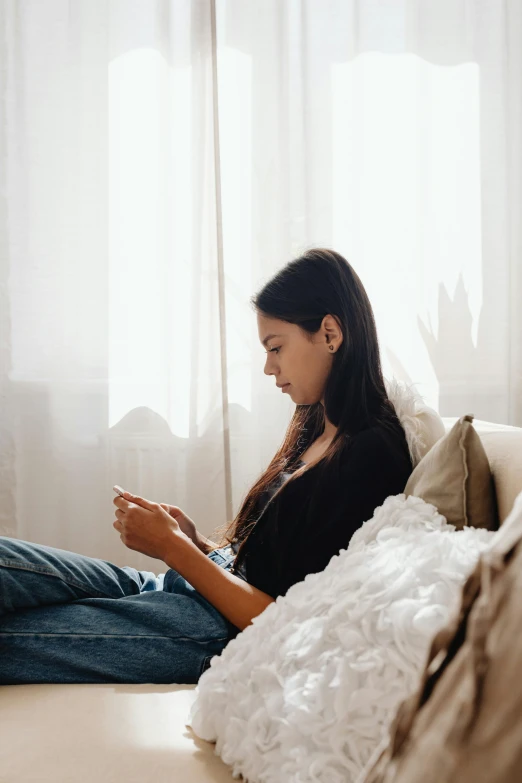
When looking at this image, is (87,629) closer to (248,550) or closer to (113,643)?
(113,643)

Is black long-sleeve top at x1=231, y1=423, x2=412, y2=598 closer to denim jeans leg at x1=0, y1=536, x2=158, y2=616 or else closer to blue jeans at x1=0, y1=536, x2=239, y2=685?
blue jeans at x1=0, y1=536, x2=239, y2=685

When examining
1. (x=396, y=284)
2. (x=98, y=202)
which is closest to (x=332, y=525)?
(x=396, y=284)

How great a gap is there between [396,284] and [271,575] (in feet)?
5.08

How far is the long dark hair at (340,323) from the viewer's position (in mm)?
1240

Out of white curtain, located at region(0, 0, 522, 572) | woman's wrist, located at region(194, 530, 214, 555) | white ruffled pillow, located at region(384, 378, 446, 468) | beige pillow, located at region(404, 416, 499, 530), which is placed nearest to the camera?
beige pillow, located at region(404, 416, 499, 530)

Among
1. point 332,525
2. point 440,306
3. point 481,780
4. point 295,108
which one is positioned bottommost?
point 332,525

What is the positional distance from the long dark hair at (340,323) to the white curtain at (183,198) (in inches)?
41.9

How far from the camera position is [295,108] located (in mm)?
2410

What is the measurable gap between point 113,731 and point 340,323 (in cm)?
76

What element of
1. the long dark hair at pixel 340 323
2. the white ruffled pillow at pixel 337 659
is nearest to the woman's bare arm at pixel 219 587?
the long dark hair at pixel 340 323

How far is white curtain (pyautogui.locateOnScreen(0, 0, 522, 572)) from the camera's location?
2387 mm

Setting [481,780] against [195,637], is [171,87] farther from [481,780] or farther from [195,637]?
[481,780]

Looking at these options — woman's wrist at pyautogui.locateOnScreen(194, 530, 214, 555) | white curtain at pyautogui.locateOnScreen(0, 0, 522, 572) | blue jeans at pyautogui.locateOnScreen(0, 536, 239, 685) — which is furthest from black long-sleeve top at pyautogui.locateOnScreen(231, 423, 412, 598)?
white curtain at pyautogui.locateOnScreen(0, 0, 522, 572)

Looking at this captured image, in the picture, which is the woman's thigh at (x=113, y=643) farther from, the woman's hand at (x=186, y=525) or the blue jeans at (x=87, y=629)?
the woman's hand at (x=186, y=525)
